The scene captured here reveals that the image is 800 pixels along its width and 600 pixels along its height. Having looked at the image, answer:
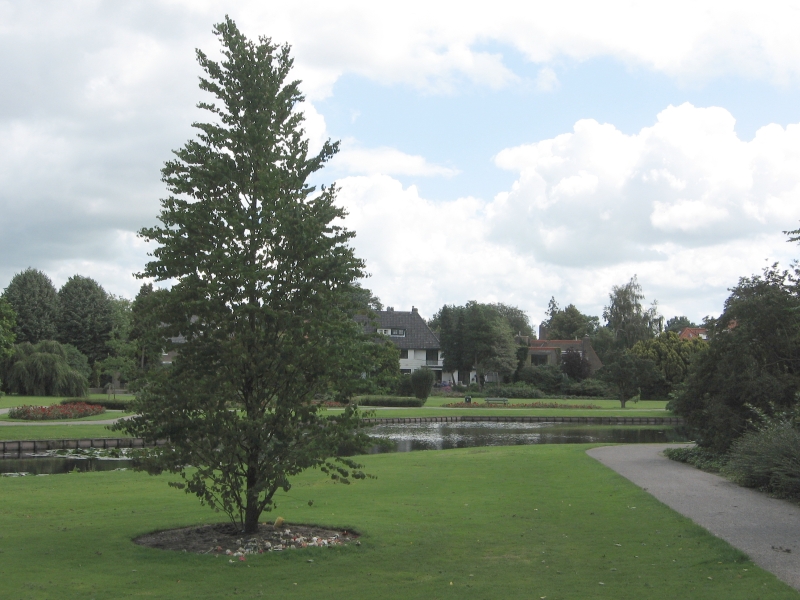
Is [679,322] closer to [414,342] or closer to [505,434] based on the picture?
[414,342]

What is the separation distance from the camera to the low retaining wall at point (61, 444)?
28.5 meters

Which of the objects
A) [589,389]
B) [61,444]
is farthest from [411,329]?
[61,444]

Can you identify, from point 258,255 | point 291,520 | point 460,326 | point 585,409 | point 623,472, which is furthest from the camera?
point 460,326

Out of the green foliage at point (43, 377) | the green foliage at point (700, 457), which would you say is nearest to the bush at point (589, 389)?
the green foliage at point (43, 377)

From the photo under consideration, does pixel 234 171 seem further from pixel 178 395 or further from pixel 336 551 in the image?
pixel 336 551

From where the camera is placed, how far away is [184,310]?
32.7 feet

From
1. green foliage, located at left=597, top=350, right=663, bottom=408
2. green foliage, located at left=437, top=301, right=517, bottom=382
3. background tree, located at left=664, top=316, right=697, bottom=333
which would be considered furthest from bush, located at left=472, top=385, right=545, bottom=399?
background tree, located at left=664, top=316, right=697, bottom=333

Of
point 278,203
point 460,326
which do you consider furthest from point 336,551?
point 460,326

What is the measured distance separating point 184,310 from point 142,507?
5.46 m

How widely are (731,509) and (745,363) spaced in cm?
817

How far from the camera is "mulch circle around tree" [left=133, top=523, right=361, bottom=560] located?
9734 millimetres

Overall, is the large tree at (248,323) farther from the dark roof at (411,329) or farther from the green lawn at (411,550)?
the dark roof at (411,329)

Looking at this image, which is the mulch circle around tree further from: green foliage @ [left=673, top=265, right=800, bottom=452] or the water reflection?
the water reflection

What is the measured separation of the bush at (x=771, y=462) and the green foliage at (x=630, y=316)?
70.6 m
